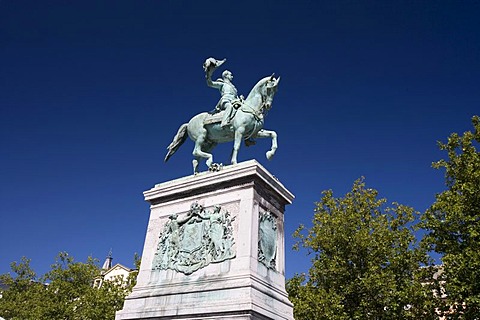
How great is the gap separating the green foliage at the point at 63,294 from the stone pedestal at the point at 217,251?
54.9ft

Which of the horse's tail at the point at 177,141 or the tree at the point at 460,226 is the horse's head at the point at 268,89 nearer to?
the horse's tail at the point at 177,141

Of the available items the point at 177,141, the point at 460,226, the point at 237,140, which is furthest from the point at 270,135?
the point at 460,226

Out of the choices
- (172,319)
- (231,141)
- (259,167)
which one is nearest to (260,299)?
(172,319)

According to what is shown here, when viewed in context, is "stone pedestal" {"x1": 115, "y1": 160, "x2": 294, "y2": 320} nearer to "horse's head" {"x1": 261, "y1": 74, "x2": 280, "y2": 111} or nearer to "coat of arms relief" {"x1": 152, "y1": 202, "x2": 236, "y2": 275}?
"coat of arms relief" {"x1": 152, "y1": 202, "x2": 236, "y2": 275}

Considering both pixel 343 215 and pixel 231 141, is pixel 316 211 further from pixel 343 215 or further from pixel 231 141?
pixel 231 141

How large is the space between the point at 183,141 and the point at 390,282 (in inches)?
466

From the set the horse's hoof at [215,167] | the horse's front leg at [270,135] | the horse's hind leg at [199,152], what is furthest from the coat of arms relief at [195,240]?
the horse's front leg at [270,135]

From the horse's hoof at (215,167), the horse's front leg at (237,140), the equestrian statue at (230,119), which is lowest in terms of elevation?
the horse's hoof at (215,167)

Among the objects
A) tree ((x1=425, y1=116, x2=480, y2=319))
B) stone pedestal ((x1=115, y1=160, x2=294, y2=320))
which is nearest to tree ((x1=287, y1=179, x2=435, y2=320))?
tree ((x1=425, y1=116, x2=480, y2=319))

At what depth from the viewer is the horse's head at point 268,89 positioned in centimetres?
1082

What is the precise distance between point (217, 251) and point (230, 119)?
3458 mm

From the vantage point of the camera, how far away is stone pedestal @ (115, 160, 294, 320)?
809 centimetres

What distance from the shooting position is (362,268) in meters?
20.2

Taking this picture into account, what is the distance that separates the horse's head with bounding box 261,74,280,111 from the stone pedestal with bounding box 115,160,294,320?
218 cm
